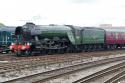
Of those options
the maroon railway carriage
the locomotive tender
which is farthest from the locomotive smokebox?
the maroon railway carriage

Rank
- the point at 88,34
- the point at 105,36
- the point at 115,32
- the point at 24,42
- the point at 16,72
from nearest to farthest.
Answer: the point at 16,72, the point at 24,42, the point at 88,34, the point at 105,36, the point at 115,32

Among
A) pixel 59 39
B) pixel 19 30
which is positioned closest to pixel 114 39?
pixel 59 39

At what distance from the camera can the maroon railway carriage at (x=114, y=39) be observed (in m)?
43.7

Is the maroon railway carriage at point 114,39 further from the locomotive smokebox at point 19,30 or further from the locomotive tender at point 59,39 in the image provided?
the locomotive smokebox at point 19,30

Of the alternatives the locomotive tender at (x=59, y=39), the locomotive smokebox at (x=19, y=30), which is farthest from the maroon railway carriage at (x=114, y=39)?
the locomotive smokebox at (x=19, y=30)

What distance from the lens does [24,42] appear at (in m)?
29.6

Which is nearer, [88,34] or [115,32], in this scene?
[88,34]

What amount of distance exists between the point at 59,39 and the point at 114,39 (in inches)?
531

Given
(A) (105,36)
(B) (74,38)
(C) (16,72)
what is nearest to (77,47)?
(B) (74,38)

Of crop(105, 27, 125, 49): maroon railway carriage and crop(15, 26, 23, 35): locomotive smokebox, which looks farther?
crop(105, 27, 125, 49): maroon railway carriage

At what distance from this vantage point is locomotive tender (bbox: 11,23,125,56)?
29.8m

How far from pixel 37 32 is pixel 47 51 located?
Answer: 2.11 meters

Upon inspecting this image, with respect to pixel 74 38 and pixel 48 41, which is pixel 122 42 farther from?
pixel 48 41

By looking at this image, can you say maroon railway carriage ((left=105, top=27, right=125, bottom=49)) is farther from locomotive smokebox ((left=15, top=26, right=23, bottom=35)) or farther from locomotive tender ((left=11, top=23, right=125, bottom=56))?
locomotive smokebox ((left=15, top=26, right=23, bottom=35))
